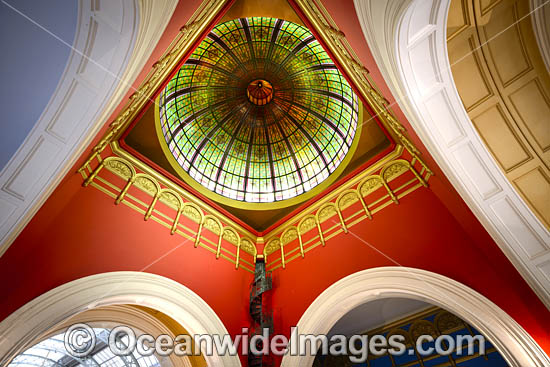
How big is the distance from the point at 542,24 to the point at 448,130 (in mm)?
1920

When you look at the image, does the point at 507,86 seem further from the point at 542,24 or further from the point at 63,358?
the point at 63,358

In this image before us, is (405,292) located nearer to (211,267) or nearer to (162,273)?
(211,267)

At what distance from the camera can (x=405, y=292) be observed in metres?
6.80

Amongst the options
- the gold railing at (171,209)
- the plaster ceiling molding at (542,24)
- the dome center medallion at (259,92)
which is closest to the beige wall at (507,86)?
the plaster ceiling molding at (542,24)

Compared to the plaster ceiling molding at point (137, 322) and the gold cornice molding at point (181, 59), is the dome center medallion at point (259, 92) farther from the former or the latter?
the plaster ceiling molding at point (137, 322)

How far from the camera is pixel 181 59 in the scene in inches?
279

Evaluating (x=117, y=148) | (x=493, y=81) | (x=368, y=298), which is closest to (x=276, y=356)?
(x=368, y=298)

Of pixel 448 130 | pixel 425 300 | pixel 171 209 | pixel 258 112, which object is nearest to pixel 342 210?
pixel 425 300

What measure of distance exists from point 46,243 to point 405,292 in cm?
767

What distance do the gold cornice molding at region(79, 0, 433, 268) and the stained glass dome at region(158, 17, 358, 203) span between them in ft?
4.12

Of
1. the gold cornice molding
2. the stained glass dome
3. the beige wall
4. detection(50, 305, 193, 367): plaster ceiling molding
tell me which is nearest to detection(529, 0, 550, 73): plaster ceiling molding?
the beige wall

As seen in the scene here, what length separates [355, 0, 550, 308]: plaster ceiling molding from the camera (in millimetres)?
4462

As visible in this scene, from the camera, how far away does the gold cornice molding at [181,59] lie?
5977 millimetres

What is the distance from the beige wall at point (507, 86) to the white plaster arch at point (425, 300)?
1.94 meters
